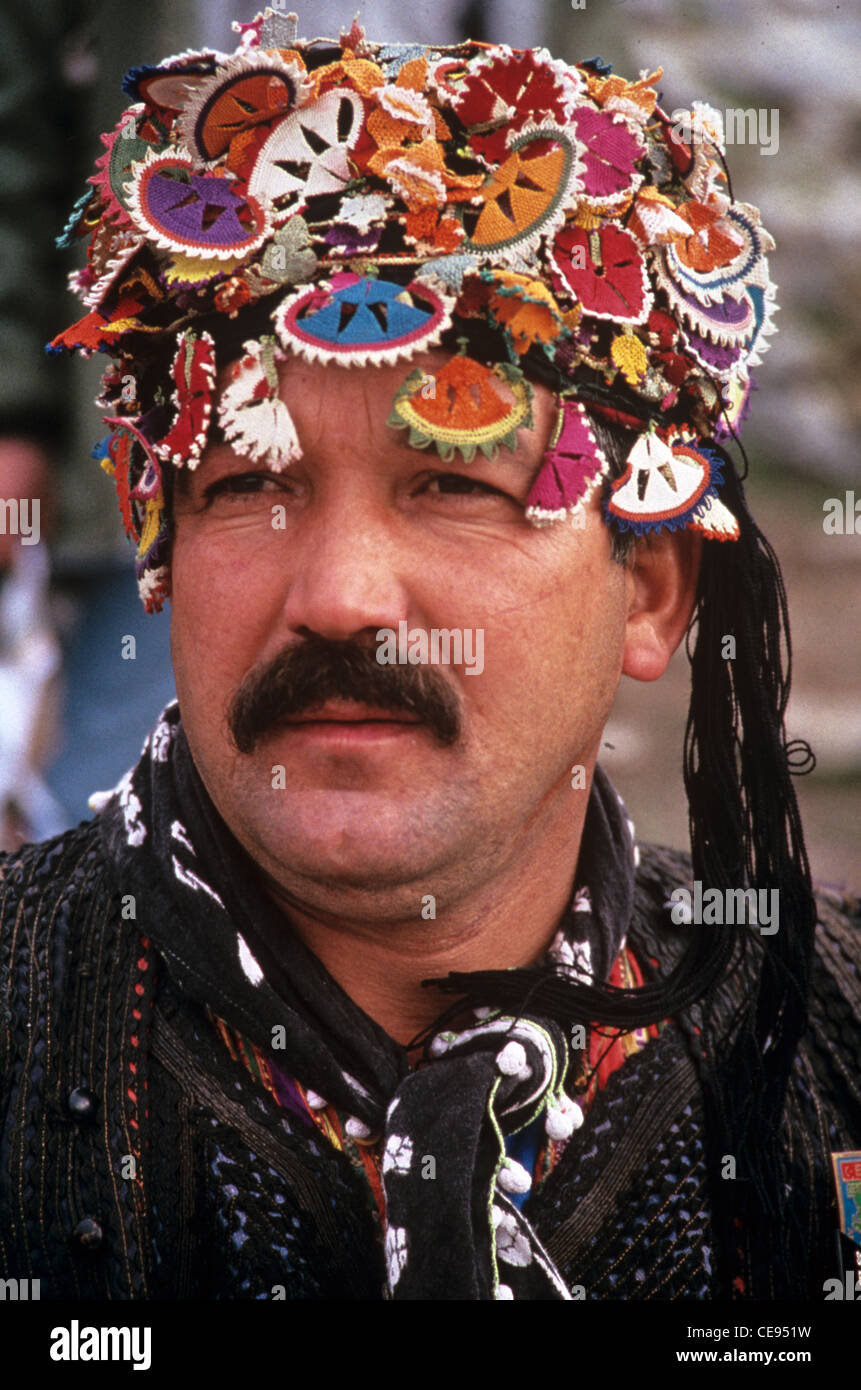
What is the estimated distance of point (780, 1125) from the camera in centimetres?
211

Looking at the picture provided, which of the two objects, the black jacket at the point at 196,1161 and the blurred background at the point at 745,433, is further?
the blurred background at the point at 745,433

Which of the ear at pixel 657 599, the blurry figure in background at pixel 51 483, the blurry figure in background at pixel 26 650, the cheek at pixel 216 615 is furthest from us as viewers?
the blurry figure in background at pixel 26 650

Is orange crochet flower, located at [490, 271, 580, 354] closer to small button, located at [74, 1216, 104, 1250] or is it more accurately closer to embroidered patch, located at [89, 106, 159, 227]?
embroidered patch, located at [89, 106, 159, 227]

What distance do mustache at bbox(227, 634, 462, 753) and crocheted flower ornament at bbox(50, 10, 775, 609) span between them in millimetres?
240

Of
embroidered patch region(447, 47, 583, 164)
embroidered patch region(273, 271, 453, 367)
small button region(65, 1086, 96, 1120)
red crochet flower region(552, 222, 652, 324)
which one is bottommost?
small button region(65, 1086, 96, 1120)

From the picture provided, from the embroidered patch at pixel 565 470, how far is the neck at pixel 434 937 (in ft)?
1.43

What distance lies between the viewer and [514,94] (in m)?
1.74

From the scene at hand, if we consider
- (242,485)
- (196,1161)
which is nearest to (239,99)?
(242,485)

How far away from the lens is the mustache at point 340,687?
1693mm

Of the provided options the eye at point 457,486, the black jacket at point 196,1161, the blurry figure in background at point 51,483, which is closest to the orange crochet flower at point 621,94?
the eye at point 457,486

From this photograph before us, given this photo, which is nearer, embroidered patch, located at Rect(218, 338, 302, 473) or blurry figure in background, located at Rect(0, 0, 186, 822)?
embroidered patch, located at Rect(218, 338, 302, 473)

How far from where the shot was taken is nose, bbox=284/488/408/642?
166 cm

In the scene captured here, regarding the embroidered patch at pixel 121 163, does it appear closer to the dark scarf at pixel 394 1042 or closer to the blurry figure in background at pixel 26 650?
the dark scarf at pixel 394 1042

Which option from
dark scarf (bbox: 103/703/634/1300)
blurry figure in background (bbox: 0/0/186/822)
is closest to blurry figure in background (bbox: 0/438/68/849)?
blurry figure in background (bbox: 0/0/186/822)
